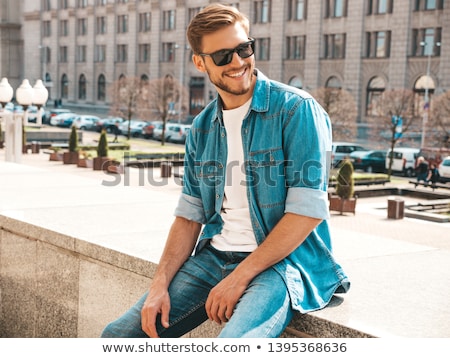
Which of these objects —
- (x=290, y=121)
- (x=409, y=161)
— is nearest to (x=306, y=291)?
(x=290, y=121)

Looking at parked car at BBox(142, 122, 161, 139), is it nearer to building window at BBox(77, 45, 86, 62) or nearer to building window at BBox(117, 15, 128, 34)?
building window at BBox(117, 15, 128, 34)

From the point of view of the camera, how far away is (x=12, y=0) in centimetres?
10175

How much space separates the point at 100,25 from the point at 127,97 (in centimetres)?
2788

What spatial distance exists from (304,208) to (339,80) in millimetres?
55722

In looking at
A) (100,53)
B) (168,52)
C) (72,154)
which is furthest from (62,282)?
(100,53)

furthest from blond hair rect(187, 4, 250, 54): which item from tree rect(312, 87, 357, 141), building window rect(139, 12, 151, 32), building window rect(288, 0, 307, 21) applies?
building window rect(139, 12, 151, 32)

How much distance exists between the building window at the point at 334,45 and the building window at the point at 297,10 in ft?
11.0

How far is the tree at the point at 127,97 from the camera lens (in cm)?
5628

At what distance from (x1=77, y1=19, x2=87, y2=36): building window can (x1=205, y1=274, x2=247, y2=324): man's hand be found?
84.5 m

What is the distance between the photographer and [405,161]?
35.6 meters

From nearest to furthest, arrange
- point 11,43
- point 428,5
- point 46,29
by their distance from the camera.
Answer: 1. point 428,5
2. point 46,29
3. point 11,43

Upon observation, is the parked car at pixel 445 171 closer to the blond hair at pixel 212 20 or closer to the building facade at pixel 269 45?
the building facade at pixel 269 45

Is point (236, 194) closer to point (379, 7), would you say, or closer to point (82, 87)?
point (379, 7)

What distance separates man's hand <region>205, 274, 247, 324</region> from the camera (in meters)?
3.05
